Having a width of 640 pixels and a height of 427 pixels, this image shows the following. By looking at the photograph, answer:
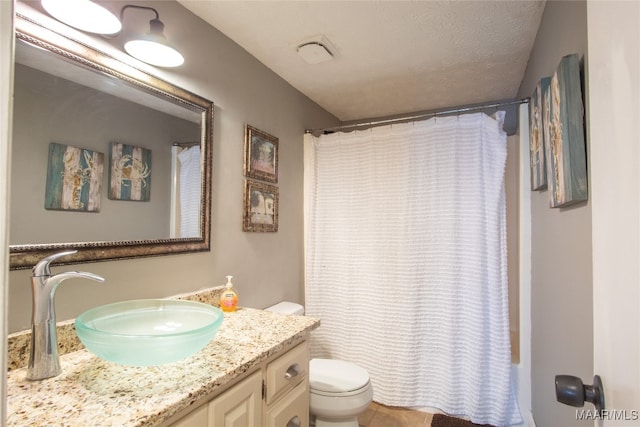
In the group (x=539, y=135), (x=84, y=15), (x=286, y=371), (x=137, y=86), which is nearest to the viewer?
(x=84, y=15)

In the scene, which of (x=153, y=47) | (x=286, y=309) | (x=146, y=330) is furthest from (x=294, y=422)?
(x=153, y=47)

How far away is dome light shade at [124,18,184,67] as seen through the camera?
3.95 feet

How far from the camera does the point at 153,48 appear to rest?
123 cm

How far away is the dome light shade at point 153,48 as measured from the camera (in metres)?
1.20

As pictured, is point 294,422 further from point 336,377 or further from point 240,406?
point 336,377

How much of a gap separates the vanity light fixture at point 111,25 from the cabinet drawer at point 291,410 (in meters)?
1.42

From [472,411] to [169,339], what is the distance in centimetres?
192

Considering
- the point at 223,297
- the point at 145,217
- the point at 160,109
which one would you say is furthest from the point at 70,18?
the point at 223,297

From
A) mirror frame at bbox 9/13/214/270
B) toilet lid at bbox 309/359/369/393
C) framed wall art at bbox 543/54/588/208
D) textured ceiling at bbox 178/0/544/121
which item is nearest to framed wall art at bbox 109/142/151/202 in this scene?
mirror frame at bbox 9/13/214/270

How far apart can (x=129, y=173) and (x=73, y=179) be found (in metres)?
0.20

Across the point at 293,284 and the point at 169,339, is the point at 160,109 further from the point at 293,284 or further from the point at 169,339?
the point at 293,284

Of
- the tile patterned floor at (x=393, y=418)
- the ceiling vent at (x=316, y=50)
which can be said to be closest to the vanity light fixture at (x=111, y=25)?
the ceiling vent at (x=316, y=50)

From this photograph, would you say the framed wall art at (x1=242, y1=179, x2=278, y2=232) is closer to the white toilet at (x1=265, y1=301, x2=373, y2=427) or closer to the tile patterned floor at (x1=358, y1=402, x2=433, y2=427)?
→ the white toilet at (x1=265, y1=301, x2=373, y2=427)

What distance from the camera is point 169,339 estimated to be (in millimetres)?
842
